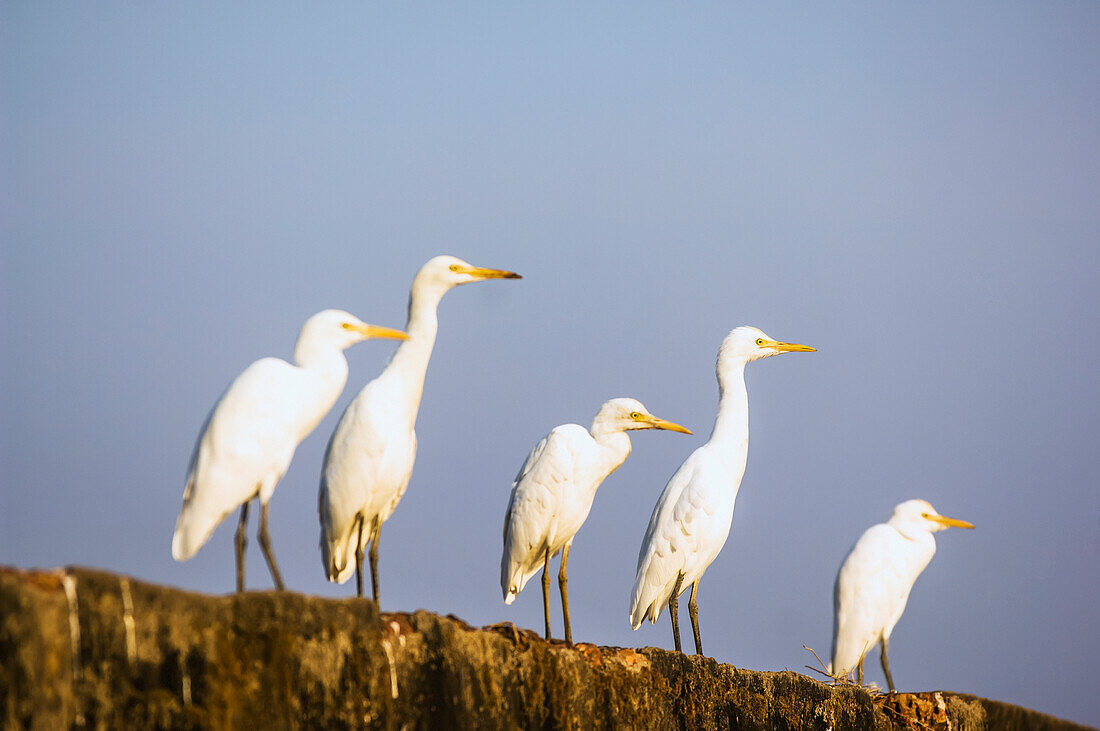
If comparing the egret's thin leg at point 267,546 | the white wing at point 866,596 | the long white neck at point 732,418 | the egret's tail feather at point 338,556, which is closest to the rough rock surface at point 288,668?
the egret's thin leg at point 267,546

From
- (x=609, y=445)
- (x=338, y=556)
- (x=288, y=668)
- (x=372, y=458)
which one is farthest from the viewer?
(x=609, y=445)

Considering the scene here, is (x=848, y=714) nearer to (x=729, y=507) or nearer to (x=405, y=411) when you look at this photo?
(x=729, y=507)

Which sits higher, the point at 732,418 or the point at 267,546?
the point at 732,418

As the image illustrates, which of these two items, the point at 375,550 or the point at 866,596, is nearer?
the point at 375,550

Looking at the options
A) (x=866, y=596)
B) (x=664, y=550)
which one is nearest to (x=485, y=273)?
(x=664, y=550)

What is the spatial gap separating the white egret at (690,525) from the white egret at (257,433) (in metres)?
4.40

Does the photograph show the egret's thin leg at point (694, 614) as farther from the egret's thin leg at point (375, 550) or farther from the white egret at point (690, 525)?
the egret's thin leg at point (375, 550)

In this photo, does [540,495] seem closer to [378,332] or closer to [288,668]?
[378,332]

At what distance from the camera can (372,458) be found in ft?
25.3

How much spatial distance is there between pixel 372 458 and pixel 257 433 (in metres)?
1.54

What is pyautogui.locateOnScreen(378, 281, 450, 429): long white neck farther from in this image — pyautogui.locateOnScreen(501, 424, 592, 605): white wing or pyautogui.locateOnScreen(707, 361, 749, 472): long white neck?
pyautogui.locateOnScreen(707, 361, 749, 472): long white neck

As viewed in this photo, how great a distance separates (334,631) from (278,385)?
184cm

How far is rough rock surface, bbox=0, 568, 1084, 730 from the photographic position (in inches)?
152

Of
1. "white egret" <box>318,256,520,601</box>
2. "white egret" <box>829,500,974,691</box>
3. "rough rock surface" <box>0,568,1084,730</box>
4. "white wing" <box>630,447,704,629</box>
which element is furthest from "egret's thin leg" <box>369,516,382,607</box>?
"white egret" <box>829,500,974,691</box>
